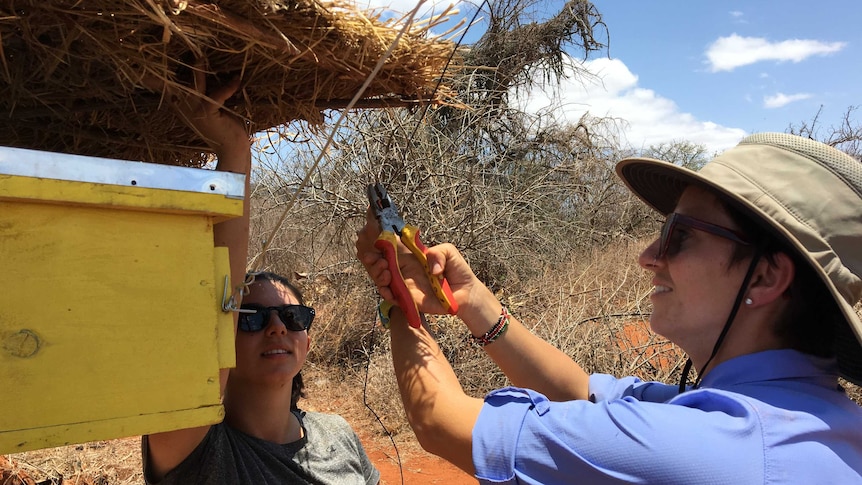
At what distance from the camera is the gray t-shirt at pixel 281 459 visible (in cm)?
150

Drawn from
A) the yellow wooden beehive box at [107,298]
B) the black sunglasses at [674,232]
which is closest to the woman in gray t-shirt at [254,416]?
the yellow wooden beehive box at [107,298]

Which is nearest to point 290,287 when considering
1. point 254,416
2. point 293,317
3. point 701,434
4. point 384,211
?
point 293,317

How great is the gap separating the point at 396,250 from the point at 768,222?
82cm

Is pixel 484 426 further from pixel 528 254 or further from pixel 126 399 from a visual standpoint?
pixel 528 254

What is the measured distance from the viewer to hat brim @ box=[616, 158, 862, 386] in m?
1.13

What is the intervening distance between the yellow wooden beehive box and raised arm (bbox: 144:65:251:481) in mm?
449

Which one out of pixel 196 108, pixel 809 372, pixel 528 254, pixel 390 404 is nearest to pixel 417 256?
pixel 196 108

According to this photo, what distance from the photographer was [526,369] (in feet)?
5.74

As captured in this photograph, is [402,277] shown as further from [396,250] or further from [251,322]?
[251,322]

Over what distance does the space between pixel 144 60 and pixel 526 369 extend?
1283 millimetres

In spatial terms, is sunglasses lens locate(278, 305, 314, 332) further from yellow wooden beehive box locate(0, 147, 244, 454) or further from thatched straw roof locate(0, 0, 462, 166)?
yellow wooden beehive box locate(0, 147, 244, 454)

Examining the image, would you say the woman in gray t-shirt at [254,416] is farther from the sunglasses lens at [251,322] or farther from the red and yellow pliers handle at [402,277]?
the red and yellow pliers handle at [402,277]

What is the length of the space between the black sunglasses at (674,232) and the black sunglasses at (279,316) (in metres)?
1.12

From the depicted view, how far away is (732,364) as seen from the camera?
122 cm
